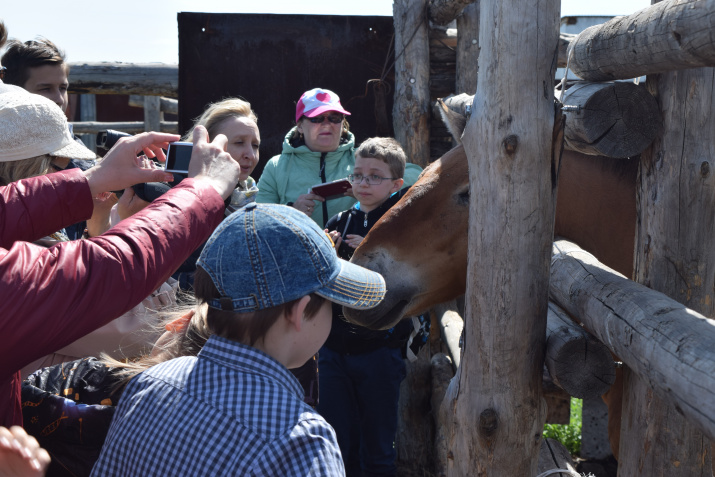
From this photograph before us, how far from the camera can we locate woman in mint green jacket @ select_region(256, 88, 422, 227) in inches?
154

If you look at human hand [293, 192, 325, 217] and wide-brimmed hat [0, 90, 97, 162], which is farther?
human hand [293, 192, 325, 217]

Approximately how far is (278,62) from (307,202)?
210 cm

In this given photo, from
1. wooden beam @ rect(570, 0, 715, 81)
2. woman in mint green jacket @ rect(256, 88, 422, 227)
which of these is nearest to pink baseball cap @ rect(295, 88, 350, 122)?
woman in mint green jacket @ rect(256, 88, 422, 227)

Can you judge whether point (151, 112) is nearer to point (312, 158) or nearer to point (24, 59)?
point (24, 59)

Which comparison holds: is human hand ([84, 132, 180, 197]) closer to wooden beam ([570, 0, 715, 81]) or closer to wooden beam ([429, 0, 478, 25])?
wooden beam ([570, 0, 715, 81])

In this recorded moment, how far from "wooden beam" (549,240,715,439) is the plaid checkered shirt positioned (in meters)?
0.75

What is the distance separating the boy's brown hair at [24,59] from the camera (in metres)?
3.99

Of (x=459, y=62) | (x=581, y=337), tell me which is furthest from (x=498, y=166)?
(x=459, y=62)

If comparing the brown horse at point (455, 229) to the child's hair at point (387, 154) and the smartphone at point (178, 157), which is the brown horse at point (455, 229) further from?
the smartphone at point (178, 157)

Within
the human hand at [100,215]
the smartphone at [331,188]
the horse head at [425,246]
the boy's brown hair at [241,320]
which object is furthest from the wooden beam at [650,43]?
the human hand at [100,215]

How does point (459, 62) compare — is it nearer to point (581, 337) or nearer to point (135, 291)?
point (581, 337)

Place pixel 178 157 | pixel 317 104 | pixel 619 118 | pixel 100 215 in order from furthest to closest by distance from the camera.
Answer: pixel 317 104 → pixel 100 215 → pixel 178 157 → pixel 619 118

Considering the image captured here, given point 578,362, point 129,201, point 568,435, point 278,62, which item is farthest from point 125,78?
point 578,362

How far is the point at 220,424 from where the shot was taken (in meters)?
1.21
